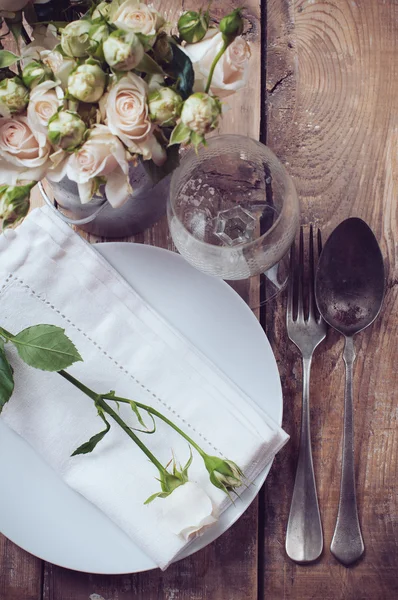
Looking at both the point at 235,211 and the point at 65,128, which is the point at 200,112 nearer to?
the point at 65,128

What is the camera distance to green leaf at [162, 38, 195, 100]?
391mm

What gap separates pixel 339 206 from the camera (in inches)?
26.0

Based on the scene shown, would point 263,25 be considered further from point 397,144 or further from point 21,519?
point 21,519

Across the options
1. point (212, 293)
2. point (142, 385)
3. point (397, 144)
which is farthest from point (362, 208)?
point (142, 385)

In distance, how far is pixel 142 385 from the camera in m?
0.59

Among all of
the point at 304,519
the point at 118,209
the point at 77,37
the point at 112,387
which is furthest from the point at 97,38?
the point at 304,519

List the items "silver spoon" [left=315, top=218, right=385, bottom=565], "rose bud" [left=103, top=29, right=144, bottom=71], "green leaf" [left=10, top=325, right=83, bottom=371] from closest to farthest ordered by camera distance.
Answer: "rose bud" [left=103, top=29, right=144, bottom=71] → "green leaf" [left=10, top=325, right=83, bottom=371] → "silver spoon" [left=315, top=218, right=385, bottom=565]

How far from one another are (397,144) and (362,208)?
8 centimetres

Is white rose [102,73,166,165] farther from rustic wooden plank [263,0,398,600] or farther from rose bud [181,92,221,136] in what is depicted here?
rustic wooden plank [263,0,398,600]

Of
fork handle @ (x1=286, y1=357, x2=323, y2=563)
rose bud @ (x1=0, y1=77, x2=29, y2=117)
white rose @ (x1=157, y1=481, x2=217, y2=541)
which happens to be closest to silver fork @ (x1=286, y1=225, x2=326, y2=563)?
fork handle @ (x1=286, y1=357, x2=323, y2=563)

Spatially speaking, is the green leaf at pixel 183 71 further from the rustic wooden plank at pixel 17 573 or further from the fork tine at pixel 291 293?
the rustic wooden plank at pixel 17 573

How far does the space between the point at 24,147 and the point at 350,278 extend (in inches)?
14.0

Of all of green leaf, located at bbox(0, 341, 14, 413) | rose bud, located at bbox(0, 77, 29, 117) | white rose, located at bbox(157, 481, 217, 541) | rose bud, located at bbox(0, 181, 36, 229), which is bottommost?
white rose, located at bbox(157, 481, 217, 541)

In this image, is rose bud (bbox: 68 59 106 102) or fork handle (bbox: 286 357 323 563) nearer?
rose bud (bbox: 68 59 106 102)
